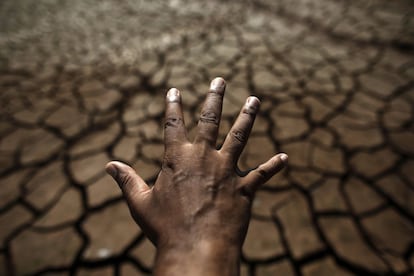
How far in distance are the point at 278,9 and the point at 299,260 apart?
11.6 ft

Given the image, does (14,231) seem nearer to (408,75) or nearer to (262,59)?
(262,59)

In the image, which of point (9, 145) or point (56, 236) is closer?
point (56, 236)

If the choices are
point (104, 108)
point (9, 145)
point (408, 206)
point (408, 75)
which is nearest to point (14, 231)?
point (9, 145)

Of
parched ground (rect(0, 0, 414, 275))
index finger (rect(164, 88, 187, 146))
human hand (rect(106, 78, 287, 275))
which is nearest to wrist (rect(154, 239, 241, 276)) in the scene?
human hand (rect(106, 78, 287, 275))

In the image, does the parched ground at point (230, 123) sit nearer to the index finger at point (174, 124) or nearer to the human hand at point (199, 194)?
the human hand at point (199, 194)

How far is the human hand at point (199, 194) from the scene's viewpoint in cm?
60

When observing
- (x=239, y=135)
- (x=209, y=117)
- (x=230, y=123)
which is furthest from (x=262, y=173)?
(x=230, y=123)

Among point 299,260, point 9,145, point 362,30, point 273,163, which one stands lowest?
point 299,260

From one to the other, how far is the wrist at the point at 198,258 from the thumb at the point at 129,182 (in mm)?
Answer: 186

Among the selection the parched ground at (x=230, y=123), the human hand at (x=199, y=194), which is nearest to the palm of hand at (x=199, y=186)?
the human hand at (x=199, y=194)

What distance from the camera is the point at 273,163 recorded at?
0.77 m

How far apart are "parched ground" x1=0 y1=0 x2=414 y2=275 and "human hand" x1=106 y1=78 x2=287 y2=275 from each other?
2.32ft

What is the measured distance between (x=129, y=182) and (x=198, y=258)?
0.33m

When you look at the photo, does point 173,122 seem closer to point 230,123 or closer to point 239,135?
point 239,135
